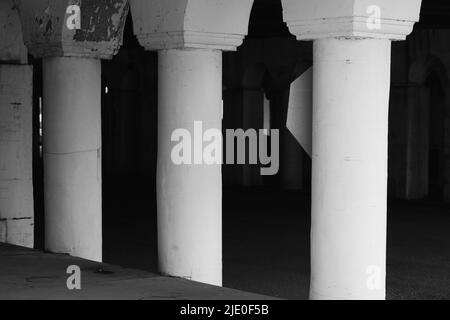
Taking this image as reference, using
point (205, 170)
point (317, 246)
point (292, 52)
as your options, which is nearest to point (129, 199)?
point (292, 52)

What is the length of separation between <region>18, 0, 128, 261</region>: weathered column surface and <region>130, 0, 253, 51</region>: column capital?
4.22 ft

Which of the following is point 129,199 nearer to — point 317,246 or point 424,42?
point 424,42

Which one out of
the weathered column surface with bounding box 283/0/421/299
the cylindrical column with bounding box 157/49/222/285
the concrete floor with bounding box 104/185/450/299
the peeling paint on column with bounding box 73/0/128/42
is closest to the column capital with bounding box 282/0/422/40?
the weathered column surface with bounding box 283/0/421/299

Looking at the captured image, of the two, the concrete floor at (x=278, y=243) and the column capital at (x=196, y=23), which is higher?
the column capital at (x=196, y=23)

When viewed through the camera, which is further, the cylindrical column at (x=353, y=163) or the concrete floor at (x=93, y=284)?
the concrete floor at (x=93, y=284)

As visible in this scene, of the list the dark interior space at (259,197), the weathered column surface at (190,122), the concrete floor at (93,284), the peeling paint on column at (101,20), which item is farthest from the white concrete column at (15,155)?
the weathered column surface at (190,122)

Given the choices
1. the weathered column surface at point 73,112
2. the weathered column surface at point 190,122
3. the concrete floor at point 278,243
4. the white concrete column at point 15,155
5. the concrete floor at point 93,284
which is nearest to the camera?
the concrete floor at point 93,284

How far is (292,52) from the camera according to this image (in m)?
23.4

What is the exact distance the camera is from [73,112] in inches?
409

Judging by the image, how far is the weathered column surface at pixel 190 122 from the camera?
896 centimetres

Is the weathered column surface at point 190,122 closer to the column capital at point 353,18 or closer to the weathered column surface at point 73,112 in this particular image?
the weathered column surface at point 73,112

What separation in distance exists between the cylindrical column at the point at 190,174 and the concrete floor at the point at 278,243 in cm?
173

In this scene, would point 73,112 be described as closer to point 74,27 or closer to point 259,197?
point 74,27

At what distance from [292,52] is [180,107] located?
1455 cm
